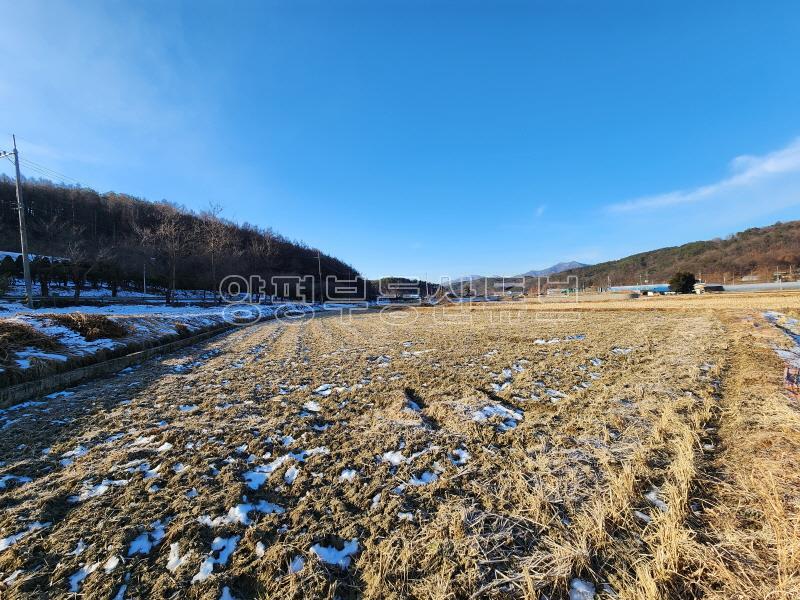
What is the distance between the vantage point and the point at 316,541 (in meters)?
2.41

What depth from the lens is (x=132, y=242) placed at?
4656 centimetres

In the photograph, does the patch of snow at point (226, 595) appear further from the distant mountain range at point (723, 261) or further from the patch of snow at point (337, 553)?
the distant mountain range at point (723, 261)

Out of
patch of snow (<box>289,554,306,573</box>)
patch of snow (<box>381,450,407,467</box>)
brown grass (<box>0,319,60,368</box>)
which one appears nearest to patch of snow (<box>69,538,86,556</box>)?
patch of snow (<box>289,554,306,573</box>)

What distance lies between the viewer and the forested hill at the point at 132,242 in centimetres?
3701

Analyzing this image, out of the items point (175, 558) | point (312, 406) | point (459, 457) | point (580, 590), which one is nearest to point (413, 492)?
point (459, 457)

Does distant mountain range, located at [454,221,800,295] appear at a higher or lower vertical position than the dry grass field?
higher

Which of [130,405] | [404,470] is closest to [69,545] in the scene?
[404,470]

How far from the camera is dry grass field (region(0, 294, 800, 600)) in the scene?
2070 mm

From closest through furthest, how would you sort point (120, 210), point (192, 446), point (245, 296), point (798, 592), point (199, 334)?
1. point (798, 592)
2. point (192, 446)
3. point (199, 334)
4. point (245, 296)
5. point (120, 210)

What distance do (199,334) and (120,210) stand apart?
94296mm

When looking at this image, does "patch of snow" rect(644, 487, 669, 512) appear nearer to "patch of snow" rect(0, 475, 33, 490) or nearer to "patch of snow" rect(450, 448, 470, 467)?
"patch of snow" rect(450, 448, 470, 467)

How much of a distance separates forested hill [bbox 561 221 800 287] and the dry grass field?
13261 centimetres

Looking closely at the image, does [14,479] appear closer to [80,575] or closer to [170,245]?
[80,575]

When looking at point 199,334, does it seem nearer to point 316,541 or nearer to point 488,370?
point 488,370
